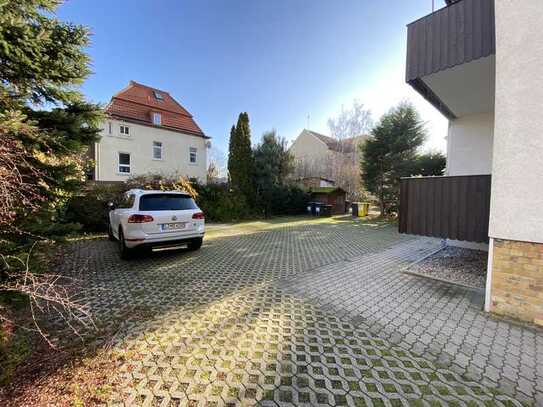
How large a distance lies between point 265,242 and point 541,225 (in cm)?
668

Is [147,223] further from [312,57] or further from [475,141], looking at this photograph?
[312,57]

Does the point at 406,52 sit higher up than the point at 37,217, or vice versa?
the point at 406,52

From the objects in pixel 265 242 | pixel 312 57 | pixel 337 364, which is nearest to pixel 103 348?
pixel 337 364

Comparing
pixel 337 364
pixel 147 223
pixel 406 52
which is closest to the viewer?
pixel 337 364

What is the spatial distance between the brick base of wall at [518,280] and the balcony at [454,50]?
2.93 meters

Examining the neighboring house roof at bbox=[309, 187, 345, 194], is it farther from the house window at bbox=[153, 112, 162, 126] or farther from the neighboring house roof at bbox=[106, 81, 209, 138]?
the house window at bbox=[153, 112, 162, 126]

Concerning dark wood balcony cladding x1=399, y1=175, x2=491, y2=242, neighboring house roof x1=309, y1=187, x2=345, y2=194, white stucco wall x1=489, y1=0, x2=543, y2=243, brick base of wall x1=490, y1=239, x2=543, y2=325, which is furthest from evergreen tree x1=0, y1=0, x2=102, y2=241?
neighboring house roof x1=309, y1=187, x2=345, y2=194

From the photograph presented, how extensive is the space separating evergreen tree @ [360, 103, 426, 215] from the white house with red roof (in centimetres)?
1361

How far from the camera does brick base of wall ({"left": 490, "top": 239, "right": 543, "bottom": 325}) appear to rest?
309cm

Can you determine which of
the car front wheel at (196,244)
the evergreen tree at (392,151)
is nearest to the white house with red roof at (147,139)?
the car front wheel at (196,244)

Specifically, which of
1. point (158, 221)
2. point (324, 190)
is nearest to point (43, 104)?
point (158, 221)

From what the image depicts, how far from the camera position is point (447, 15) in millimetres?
3949

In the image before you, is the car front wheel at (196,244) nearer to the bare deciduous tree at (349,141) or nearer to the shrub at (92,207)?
the shrub at (92,207)

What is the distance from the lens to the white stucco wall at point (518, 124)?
3008 mm
